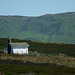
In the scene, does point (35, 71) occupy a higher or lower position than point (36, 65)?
higher

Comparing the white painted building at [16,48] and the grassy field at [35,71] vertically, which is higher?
the grassy field at [35,71]

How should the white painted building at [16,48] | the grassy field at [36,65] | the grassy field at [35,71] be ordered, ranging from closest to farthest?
the grassy field at [35,71] < the grassy field at [36,65] < the white painted building at [16,48]

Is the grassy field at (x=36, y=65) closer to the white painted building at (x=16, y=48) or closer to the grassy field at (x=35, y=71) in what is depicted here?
the grassy field at (x=35, y=71)

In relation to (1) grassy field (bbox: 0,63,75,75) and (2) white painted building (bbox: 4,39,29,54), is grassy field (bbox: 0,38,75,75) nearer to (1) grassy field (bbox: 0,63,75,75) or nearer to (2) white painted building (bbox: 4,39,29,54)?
(1) grassy field (bbox: 0,63,75,75)

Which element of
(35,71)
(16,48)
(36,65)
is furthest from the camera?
(16,48)

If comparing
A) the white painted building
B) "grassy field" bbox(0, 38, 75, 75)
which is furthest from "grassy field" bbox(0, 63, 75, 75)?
the white painted building

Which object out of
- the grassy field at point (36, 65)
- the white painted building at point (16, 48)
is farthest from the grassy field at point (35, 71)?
the white painted building at point (16, 48)

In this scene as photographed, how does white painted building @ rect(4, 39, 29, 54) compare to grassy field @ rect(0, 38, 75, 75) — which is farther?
white painted building @ rect(4, 39, 29, 54)

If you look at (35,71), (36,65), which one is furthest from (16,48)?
(35,71)

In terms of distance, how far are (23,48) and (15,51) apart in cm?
267

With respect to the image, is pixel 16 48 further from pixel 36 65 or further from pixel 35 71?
pixel 35 71

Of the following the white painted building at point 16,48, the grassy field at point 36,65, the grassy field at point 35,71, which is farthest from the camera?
the white painted building at point 16,48

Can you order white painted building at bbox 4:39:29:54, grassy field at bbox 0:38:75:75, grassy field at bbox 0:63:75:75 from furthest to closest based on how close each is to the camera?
white painted building at bbox 4:39:29:54 → grassy field at bbox 0:38:75:75 → grassy field at bbox 0:63:75:75

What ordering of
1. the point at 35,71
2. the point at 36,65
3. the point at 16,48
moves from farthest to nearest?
1. the point at 16,48
2. the point at 36,65
3. the point at 35,71
